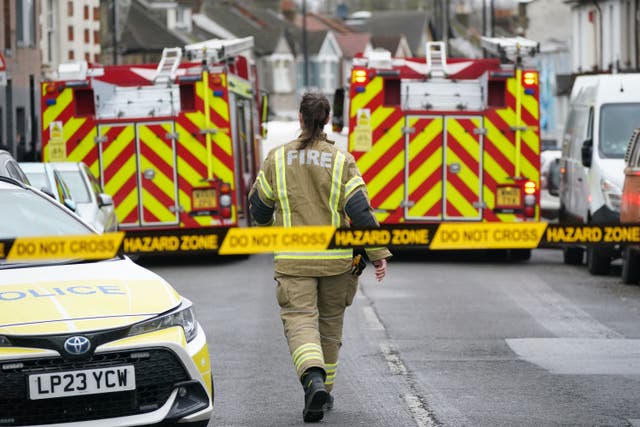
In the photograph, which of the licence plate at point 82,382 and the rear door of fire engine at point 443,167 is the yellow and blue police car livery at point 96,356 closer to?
the licence plate at point 82,382

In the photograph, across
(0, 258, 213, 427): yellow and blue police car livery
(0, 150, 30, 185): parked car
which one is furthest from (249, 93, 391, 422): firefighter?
(0, 150, 30, 185): parked car

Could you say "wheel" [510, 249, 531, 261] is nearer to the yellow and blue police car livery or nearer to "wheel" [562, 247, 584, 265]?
"wheel" [562, 247, 584, 265]

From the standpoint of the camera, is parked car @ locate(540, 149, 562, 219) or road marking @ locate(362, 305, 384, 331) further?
parked car @ locate(540, 149, 562, 219)

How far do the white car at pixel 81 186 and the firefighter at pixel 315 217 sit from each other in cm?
894

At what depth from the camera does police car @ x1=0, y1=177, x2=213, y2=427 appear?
7.18m

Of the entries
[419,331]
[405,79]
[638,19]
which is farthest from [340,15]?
[419,331]

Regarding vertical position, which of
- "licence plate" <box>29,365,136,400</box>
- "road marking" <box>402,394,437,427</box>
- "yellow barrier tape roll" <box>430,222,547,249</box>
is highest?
"yellow barrier tape roll" <box>430,222,547,249</box>

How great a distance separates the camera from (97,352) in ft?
23.8

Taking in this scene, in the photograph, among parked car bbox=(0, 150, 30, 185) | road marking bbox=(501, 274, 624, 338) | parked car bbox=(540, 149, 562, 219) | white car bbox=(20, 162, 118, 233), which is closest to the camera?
parked car bbox=(0, 150, 30, 185)

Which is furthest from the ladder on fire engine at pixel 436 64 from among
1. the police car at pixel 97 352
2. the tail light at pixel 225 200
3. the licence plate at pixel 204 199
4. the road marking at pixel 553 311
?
the police car at pixel 97 352

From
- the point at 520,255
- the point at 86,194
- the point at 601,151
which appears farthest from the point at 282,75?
the point at 601,151

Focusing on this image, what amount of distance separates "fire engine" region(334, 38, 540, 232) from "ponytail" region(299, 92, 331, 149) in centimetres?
1226

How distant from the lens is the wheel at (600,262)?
63.6 ft

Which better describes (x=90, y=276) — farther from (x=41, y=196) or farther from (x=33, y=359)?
(x=41, y=196)
